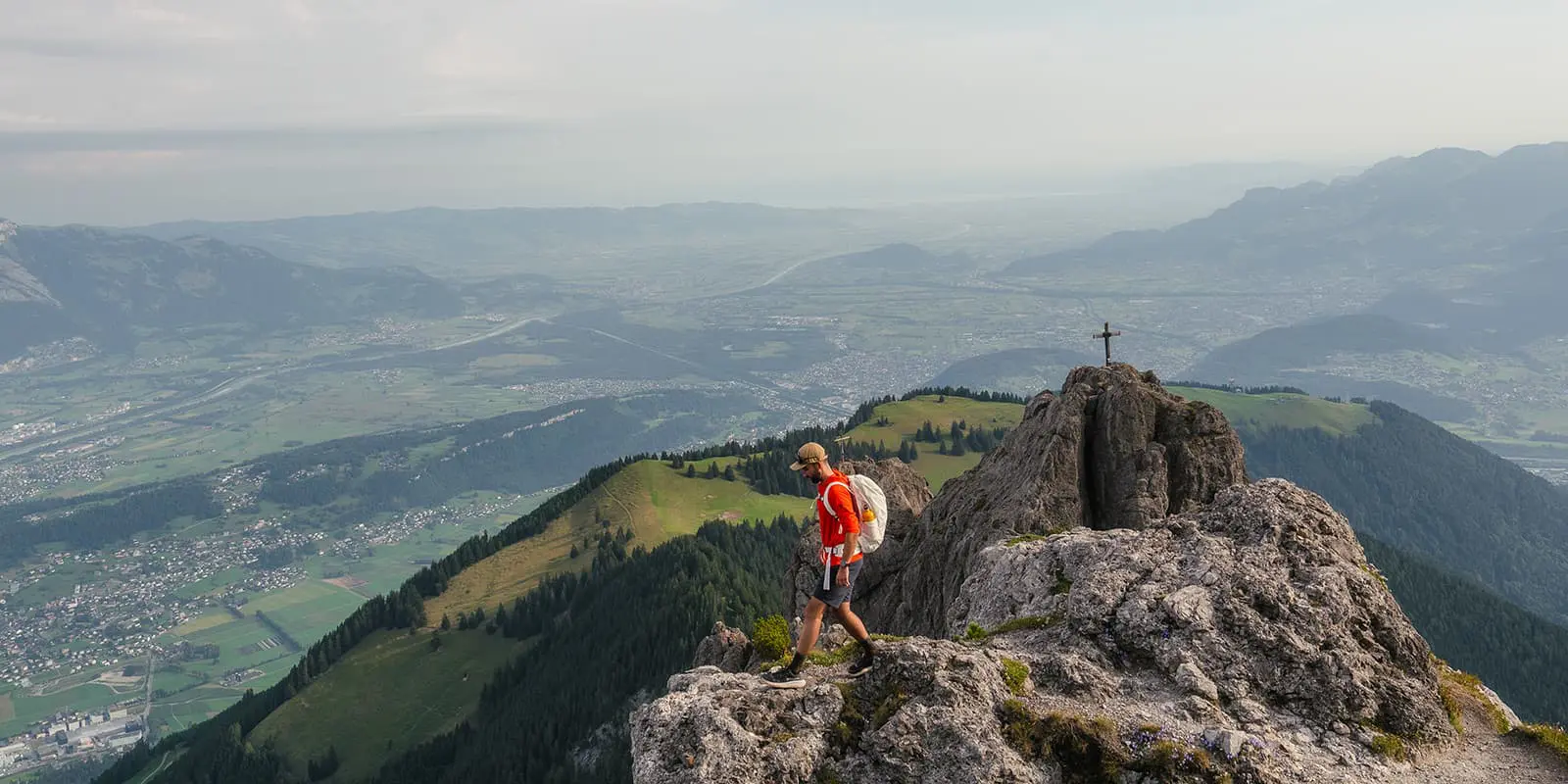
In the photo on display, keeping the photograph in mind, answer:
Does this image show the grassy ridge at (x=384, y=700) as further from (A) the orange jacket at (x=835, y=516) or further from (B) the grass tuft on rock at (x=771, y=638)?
(A) the orange jacket at (x=835, y=516)

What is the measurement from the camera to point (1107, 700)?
69.5ft

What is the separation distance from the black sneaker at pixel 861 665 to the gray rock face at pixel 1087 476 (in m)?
22.0

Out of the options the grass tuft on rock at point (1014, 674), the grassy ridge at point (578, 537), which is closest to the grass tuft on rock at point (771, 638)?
the grass tuft on rock at point (1014, 674)

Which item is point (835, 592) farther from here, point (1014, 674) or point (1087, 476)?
point (1087, 476)

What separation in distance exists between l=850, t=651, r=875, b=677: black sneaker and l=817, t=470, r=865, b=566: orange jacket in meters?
2.51

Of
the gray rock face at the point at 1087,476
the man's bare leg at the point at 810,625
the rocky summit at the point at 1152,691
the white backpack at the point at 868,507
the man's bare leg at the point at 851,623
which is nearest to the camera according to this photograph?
the rocky summit at the point at 1152,691

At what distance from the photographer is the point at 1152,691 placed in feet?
70.9

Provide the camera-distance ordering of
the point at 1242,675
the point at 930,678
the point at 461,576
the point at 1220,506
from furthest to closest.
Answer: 1. the point at 461,576
2. the point at 1220,506
3. the point at 1242,675
4. the point at 930,678

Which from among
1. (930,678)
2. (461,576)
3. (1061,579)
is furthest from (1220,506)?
(461,576)

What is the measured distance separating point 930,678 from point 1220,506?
12717mm

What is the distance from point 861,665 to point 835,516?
3.93 metres

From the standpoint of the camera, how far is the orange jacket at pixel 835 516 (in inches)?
849

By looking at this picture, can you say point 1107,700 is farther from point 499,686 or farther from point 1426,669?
point 499,686

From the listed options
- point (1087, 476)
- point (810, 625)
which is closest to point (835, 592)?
point (810, 625)
